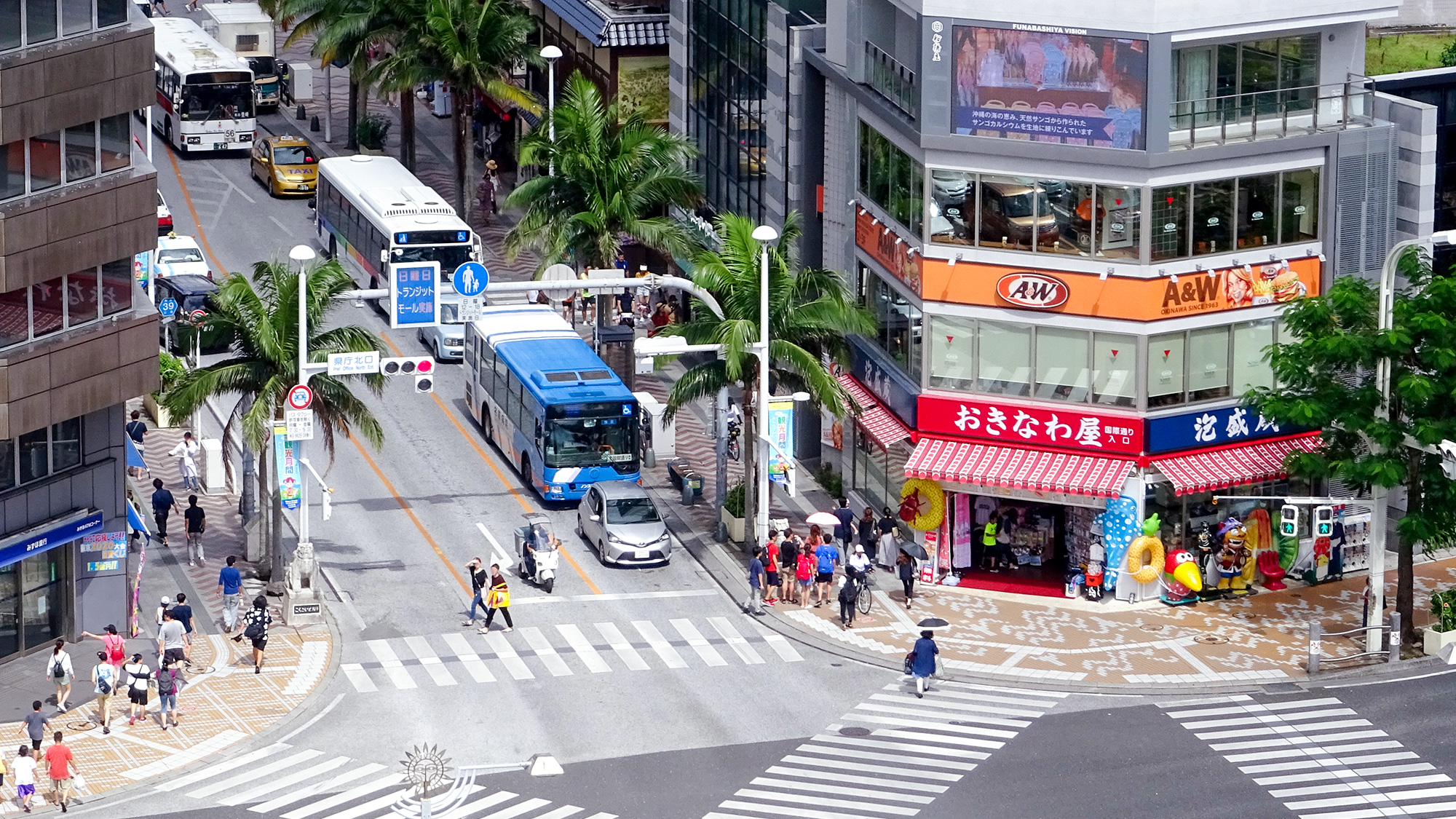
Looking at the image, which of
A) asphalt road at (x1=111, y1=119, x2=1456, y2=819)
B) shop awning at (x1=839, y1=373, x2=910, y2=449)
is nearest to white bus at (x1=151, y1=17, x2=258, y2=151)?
asphalt road at (x1=111, y1=119, x2=1456, y2=819)

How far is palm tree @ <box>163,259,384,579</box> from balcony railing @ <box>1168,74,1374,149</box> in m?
20.4

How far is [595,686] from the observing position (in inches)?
2205

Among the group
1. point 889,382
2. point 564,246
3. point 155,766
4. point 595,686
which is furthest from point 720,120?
point 155,766

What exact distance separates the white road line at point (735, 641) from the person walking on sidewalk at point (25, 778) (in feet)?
54.8

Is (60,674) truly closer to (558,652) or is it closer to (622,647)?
(558,652)

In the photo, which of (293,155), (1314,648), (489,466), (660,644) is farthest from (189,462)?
(1314,648)

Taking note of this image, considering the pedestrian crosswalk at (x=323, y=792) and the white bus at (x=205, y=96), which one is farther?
the white bus at (x=205, y=96)

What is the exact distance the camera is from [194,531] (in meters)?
63.7

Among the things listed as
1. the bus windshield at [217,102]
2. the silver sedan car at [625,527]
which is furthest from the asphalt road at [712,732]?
the bus windshield at [217,102]

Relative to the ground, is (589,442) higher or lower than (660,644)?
higher

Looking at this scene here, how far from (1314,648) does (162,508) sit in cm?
2994

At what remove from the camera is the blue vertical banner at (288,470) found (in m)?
60.1

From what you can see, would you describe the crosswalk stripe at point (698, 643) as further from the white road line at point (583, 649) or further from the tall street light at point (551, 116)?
the tall street light at point (551, 116)

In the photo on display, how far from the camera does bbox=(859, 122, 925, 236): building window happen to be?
62938mm
